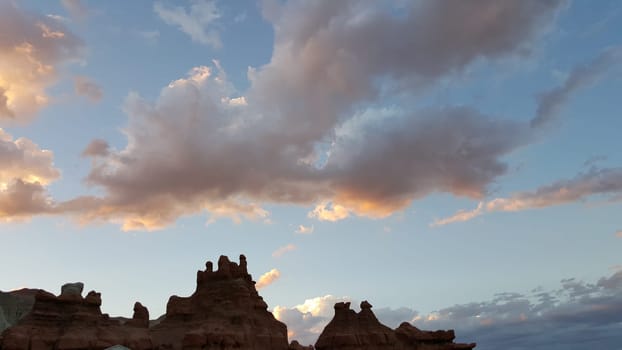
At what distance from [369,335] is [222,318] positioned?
1100 inches

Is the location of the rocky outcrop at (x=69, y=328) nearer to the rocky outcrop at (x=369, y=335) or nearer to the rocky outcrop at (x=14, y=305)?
the rocky outcrop at (x=369, y=335)

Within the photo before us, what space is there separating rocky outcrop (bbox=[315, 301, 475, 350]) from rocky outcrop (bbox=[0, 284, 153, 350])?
34.2 m

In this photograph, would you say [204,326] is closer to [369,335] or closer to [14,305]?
[369,335]

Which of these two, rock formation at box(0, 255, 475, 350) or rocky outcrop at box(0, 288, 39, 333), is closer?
rock formation at box(0, 255, 475, 350)

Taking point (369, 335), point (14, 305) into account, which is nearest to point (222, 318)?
point (369, 335)

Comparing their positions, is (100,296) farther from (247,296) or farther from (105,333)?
(247,296)

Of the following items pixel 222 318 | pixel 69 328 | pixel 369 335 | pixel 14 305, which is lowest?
pixel 369 335

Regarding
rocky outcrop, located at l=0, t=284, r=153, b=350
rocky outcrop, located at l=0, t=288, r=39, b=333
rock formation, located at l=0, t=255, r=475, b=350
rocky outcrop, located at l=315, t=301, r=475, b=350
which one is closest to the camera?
rocky outcrop, located at l=0, t=284, r=153, b=350

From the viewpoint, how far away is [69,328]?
248 ft

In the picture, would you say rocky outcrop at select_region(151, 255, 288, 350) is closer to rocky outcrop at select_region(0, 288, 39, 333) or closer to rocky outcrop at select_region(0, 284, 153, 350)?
rocky outcrop at select_region(0, 284, 153, 350)

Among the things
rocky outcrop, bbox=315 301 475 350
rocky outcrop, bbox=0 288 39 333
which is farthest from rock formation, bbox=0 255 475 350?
rocky outcrop, bbox=0 288 39 333

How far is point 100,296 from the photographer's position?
82.4m

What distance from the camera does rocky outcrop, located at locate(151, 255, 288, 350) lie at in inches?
3324

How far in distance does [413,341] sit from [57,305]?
196 feet
